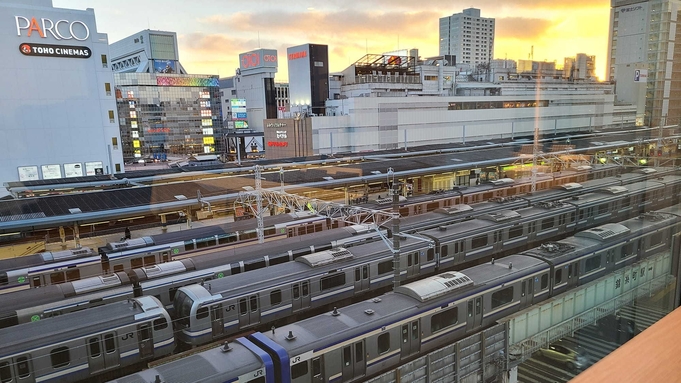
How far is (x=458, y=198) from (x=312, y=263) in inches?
197

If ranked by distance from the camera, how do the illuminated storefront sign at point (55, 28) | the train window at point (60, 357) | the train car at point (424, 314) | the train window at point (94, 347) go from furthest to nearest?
the illuminated storefront sign at point (55, 28)
the train window at point (94, 347)
the train window at point (60, 357)
the train car at point (424, 314)

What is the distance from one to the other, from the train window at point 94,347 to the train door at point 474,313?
10.5 ft

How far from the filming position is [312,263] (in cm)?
466

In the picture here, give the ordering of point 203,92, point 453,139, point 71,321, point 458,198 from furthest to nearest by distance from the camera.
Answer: point 203,92 → point 453,139 → point 458,198 → point 71,321

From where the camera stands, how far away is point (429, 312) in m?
3.43

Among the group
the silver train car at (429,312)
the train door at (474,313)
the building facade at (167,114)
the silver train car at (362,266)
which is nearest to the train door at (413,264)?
the silver train car at (362,266)

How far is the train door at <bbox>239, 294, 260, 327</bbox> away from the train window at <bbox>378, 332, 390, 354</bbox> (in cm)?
155

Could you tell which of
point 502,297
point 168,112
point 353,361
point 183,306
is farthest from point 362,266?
point 168,112

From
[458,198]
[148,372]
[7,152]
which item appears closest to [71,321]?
[148,372]

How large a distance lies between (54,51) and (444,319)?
13.9 metres

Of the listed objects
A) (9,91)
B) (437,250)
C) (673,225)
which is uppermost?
(9,91)

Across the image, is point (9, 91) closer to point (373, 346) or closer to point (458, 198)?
point (458, 198)

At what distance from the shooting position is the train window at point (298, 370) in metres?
2.83

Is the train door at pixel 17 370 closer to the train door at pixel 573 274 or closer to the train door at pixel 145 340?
the train door at pixel 145 340
